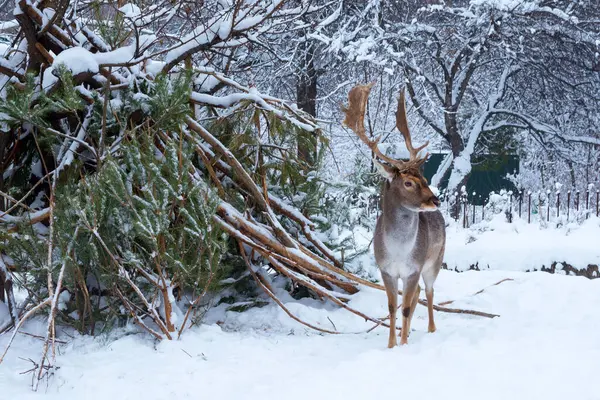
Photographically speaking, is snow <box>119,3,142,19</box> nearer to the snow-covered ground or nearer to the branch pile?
the branch pile

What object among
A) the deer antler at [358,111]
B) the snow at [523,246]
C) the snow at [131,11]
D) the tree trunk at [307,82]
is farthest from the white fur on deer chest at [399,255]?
the tree trunk at [307,82]

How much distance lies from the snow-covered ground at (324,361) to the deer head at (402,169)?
0.94 metres

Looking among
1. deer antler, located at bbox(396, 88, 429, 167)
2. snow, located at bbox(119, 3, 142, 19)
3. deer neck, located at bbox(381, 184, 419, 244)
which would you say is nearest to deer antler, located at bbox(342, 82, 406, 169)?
deer antler, located at bbox(396, 88, 429, 167)

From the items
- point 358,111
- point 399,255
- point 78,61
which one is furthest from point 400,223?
point 78,61

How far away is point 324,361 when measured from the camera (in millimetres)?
4035

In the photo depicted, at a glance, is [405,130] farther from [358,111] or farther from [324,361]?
[324,361]

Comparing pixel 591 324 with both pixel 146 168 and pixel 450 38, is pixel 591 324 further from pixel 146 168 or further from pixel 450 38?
pixel 450 38

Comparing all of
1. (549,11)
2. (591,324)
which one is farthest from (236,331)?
(549,11)

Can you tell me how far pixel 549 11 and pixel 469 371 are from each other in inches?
549

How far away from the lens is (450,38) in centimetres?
1722

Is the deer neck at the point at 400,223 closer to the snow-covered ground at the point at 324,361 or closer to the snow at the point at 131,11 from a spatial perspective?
the snow-covered ground at the point at 324,361

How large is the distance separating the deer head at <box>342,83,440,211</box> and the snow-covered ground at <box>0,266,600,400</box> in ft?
3.09

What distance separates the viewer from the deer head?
14.1 ft

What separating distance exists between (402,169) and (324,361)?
1373 millimetres
